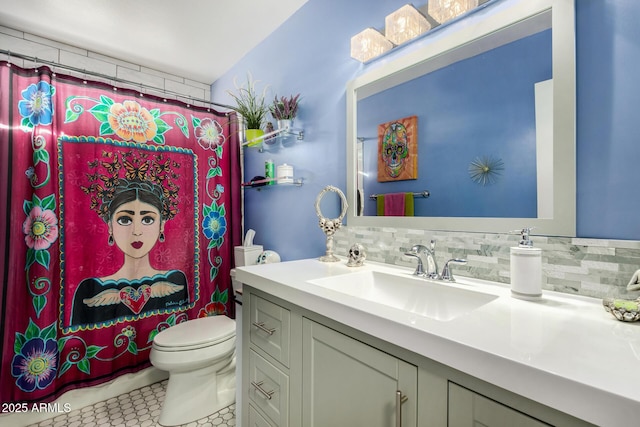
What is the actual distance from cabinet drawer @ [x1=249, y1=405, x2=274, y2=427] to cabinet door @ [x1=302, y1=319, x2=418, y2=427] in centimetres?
30

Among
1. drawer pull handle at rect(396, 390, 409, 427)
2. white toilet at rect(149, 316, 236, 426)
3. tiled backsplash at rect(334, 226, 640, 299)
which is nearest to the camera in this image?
drawer pull handle at rect(396, 390, 409, 427)

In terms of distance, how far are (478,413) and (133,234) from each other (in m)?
2.12

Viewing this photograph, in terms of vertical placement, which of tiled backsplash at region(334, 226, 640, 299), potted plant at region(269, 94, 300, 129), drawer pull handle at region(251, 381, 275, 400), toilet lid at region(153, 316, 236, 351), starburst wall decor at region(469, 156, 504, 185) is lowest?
toilet lid at region(153, 316, 236, 351)

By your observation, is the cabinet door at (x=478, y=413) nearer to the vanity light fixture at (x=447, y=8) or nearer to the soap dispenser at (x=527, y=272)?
the soap dispenser at (x=527, y=272)

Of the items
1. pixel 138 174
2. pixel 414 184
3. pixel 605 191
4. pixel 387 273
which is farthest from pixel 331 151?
pixel 138 174

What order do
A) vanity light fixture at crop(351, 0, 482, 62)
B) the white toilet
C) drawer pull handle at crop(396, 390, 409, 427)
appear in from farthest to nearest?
1. the white toilet
2. vanity light fixture at crop(351, 0, 482, 62)
3. drawer pull handle at crop(396, 390, 409, 427)

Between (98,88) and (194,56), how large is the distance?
81cm

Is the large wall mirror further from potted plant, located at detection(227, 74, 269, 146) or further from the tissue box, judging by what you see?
the tissue box

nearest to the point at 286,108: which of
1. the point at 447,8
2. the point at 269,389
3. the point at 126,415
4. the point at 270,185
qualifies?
the point at 270,185

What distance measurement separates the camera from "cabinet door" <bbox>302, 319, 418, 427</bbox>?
683 millimetres

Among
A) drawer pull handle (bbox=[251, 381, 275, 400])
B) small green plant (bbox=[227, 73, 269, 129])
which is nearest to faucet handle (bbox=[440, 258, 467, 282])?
drawer pull handle (bbox=[251, 381, 275, 400])

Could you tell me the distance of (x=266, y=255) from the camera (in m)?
2.02

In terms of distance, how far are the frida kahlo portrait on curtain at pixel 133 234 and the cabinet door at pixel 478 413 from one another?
2030 millimetres

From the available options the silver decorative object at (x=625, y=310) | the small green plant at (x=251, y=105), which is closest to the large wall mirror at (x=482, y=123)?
the silver decorative object at (x=625, y=310)
